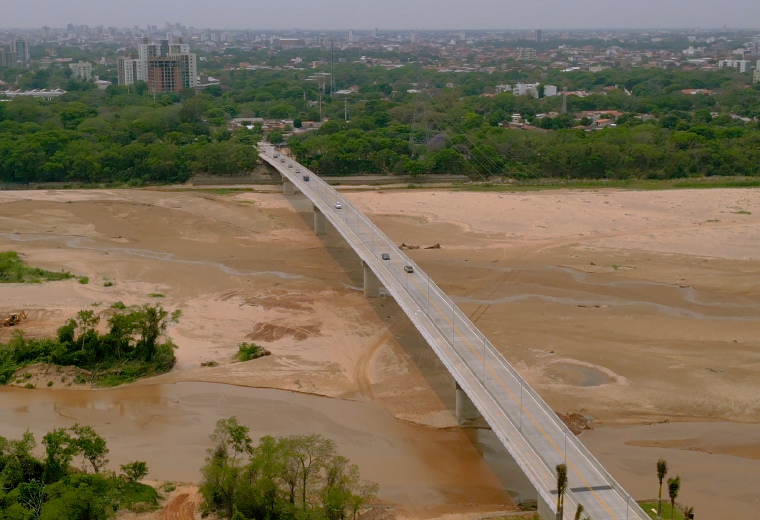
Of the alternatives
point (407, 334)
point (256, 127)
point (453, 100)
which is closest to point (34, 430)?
point (407, 334)

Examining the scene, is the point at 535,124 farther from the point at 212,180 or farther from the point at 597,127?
the point at 212,180

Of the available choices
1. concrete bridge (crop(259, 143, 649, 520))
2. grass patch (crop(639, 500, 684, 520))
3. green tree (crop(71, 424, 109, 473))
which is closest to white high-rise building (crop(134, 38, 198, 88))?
concrete bridge (crop(259, 143, 649, 520))

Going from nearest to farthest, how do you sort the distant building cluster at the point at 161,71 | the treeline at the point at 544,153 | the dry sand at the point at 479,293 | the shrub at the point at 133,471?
the shrub at the point at 133,471
the dry sand at the point at 479,293
the treeline at the point at 544,153
the distant building cluster at the point at 161,71

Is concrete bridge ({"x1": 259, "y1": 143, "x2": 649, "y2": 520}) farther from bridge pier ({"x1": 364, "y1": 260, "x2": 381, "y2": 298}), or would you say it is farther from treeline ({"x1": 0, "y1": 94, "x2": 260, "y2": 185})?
treeline ({"x1": 0, "y1": 94, "x2": 260, "y2": 185})

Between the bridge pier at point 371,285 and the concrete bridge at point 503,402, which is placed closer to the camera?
the concrete bridge at point 503,402

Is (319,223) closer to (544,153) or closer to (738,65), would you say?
(544,153)

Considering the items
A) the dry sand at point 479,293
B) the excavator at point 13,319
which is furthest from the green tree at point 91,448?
the excavator at point 13,319

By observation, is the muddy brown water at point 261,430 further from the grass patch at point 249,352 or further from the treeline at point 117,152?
the treeline at point 117,152
